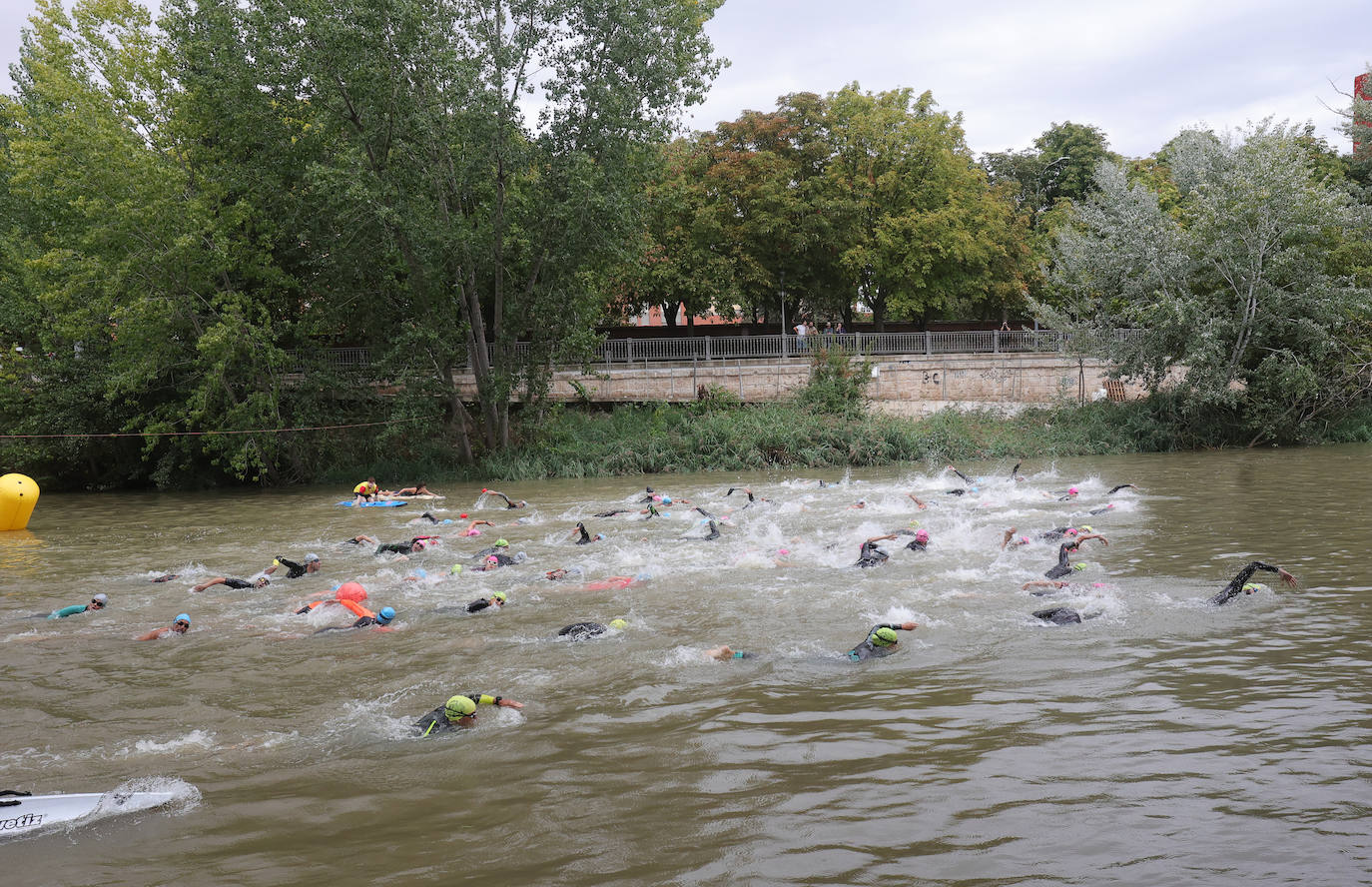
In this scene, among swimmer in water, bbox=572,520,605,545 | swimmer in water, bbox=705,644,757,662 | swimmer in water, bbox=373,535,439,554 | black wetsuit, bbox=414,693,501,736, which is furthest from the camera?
swimmer in water, bbox=572,520,605,545

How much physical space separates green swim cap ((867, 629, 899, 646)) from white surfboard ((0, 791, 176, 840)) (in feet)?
18.3

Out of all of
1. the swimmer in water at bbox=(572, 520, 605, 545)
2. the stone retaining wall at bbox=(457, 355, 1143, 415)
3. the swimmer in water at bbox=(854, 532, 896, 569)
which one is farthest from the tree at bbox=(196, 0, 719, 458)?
the swimmer in water at bbox=(854, 532, 896, 569)

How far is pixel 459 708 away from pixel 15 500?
19.0 meters

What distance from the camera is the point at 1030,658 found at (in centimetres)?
827

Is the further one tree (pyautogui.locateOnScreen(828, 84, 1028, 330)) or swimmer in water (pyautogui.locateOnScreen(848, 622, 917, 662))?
tree (pyautogui.locateOnScreen(828, 84, 1028, 330))

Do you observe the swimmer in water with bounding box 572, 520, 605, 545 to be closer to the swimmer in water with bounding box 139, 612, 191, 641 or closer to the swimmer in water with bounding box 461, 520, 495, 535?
the swimmer in water with bounding box 461, 520, 495, 535

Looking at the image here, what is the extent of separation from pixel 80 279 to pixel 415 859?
84.5ft

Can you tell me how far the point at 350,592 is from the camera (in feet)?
36.7

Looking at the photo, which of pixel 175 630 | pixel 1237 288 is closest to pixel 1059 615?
pixel 175 630

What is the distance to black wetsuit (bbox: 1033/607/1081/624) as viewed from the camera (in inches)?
368

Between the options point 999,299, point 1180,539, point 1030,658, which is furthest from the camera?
point 999,299

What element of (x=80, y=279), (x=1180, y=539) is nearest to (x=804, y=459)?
(x=1180, y=539)

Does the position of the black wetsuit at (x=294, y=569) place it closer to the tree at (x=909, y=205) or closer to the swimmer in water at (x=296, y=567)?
the swimmer in water at (x=296, y=567)

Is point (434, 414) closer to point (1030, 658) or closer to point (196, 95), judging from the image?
point (196, 95)
